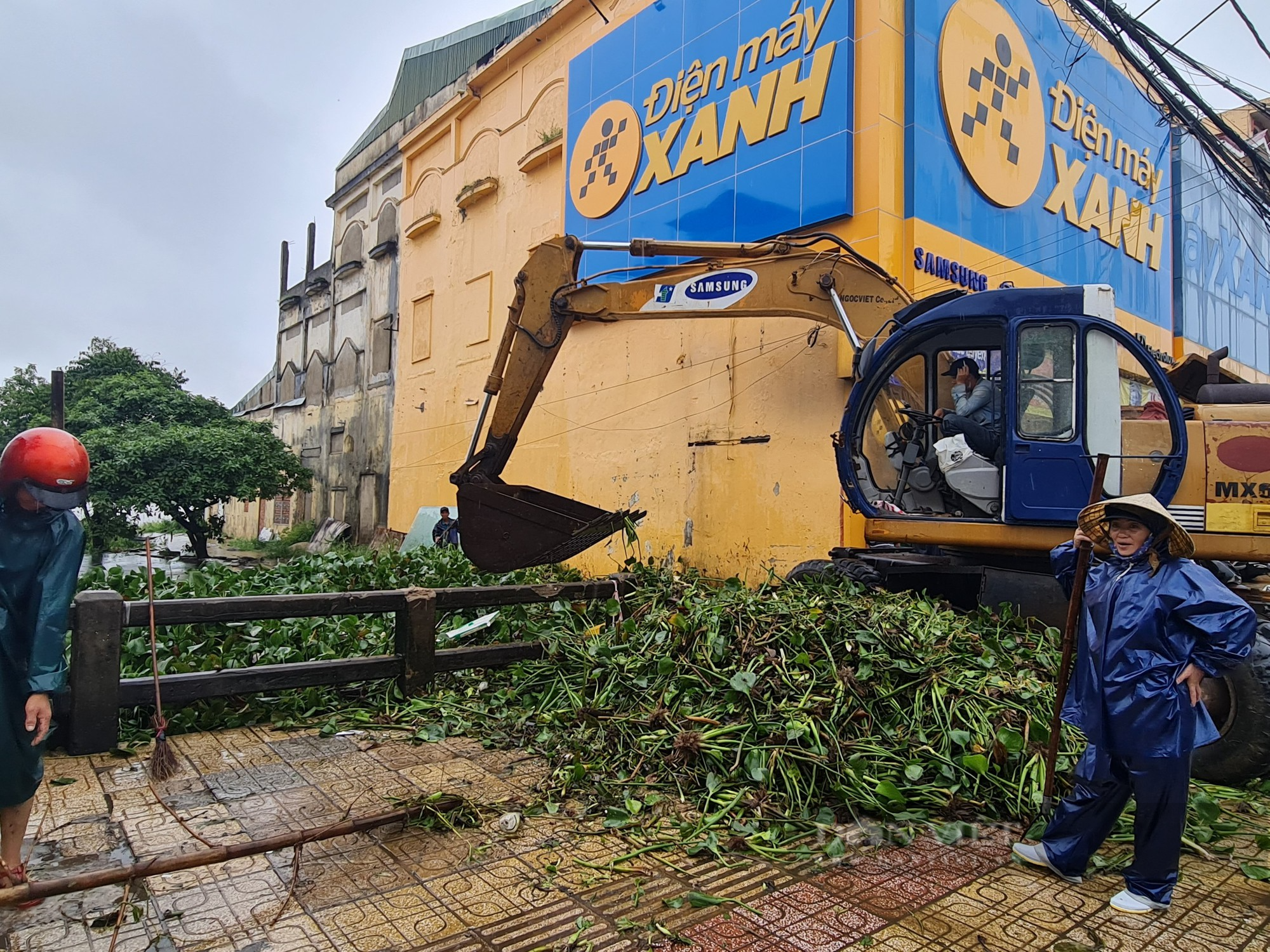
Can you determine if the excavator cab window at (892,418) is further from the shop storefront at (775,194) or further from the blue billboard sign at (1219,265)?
the blue billboard sign at (1219,265)

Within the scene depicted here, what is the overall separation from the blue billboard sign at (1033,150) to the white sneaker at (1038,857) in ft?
23.5

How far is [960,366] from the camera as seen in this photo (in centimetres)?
638

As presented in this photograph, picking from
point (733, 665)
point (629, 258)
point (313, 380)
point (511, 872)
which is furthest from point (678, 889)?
point (313, 380)

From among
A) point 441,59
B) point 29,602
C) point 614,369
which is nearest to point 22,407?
point 441,59

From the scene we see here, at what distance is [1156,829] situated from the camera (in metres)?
3.14

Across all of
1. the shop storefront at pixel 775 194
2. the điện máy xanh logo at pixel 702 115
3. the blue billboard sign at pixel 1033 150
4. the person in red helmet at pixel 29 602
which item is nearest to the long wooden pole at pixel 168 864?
the person in red helmet at pixel 29 602

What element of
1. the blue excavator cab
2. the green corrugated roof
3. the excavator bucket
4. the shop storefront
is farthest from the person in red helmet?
the green corrugated roof

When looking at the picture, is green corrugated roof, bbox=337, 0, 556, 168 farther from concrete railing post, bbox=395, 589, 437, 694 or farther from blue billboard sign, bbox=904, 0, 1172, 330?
concrete railing post, bbox=395, 589, 437, 694

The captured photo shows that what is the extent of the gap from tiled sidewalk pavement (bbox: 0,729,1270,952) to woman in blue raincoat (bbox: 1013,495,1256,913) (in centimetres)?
24

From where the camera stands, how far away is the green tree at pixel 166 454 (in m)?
16.8

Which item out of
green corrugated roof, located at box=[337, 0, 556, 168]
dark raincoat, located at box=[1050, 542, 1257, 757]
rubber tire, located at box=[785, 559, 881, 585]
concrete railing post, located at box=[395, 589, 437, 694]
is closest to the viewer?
dark raincoat, located at box=[1050, 542, 1257, 757]

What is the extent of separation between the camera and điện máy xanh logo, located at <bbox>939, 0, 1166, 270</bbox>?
9.60 metres

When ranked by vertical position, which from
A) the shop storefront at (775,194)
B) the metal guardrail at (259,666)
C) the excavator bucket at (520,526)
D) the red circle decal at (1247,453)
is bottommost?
the metal guardrail at (259,666)

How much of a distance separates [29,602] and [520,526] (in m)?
4.26
